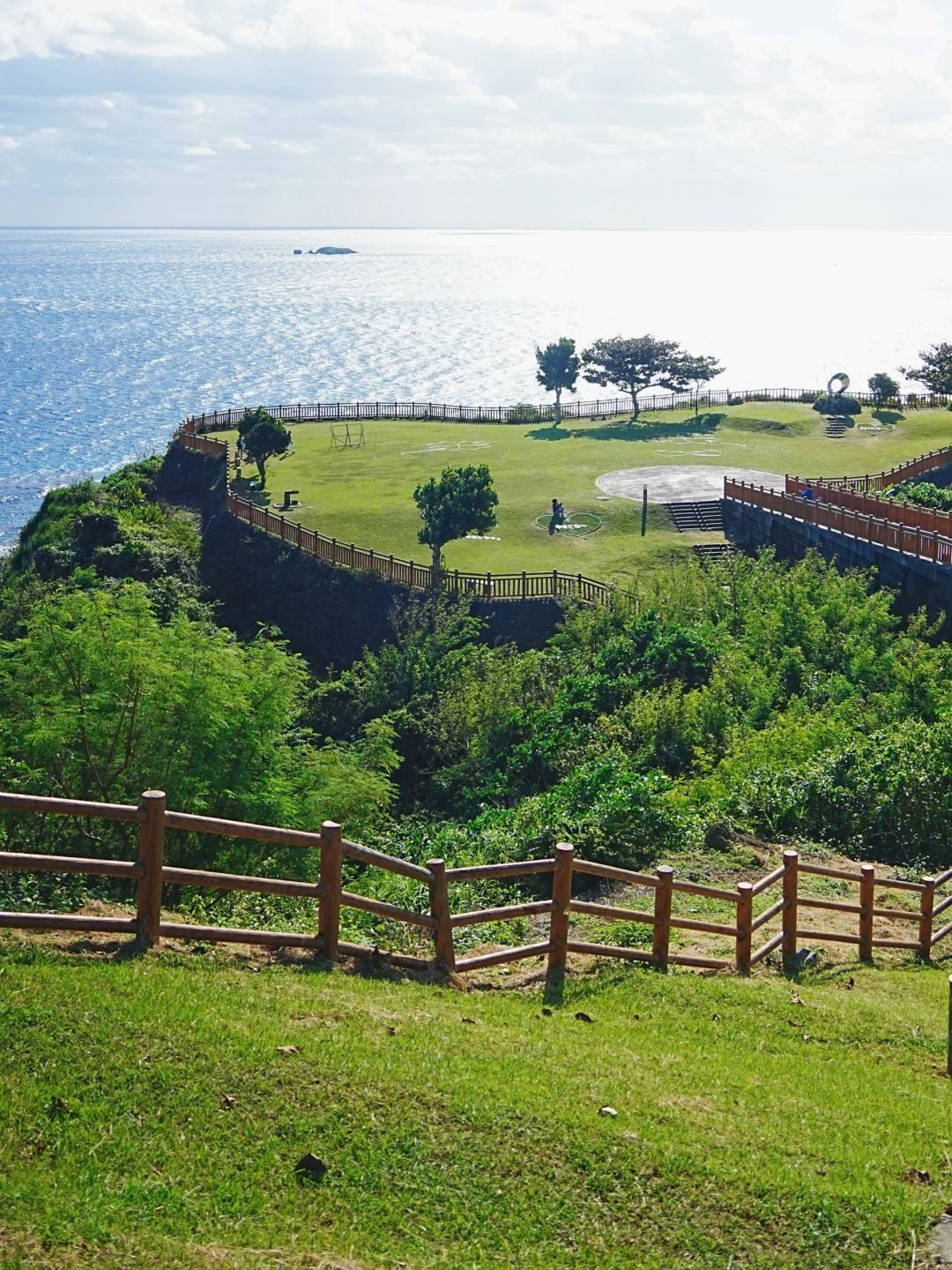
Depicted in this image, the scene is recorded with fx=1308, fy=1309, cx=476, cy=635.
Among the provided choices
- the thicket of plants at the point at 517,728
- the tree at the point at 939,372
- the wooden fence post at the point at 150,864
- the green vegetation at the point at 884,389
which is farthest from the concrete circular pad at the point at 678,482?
the wooden fence post at the point at 150,864

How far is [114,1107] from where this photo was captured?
8.00m

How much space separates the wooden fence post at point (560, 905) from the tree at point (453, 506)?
98.4 feet

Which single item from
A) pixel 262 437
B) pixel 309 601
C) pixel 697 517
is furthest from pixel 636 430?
pixel 309 601

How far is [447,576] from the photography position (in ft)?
139

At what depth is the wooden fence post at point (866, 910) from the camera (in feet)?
47.5

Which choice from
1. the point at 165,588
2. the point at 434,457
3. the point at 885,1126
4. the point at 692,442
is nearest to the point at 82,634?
the point at 885,1126

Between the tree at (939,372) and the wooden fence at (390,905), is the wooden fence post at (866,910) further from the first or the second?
the tree at (939,372)

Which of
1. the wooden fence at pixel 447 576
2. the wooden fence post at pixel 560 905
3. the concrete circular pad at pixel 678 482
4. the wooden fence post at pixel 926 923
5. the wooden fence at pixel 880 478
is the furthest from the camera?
the concrete circular pad at pixel 678 482

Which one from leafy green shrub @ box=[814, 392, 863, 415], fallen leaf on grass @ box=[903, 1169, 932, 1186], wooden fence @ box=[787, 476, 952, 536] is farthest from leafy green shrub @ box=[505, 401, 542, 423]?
fallen leaf on grass @ box=[903, 1169, 932, 1186]

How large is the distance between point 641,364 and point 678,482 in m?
20.4

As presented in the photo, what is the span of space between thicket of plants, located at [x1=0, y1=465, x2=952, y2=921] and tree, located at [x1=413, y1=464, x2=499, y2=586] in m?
2.60

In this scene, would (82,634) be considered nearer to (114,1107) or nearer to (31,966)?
(31,966)

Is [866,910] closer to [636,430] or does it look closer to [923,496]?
[923,496]

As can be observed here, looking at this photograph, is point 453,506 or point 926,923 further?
point 453,506
